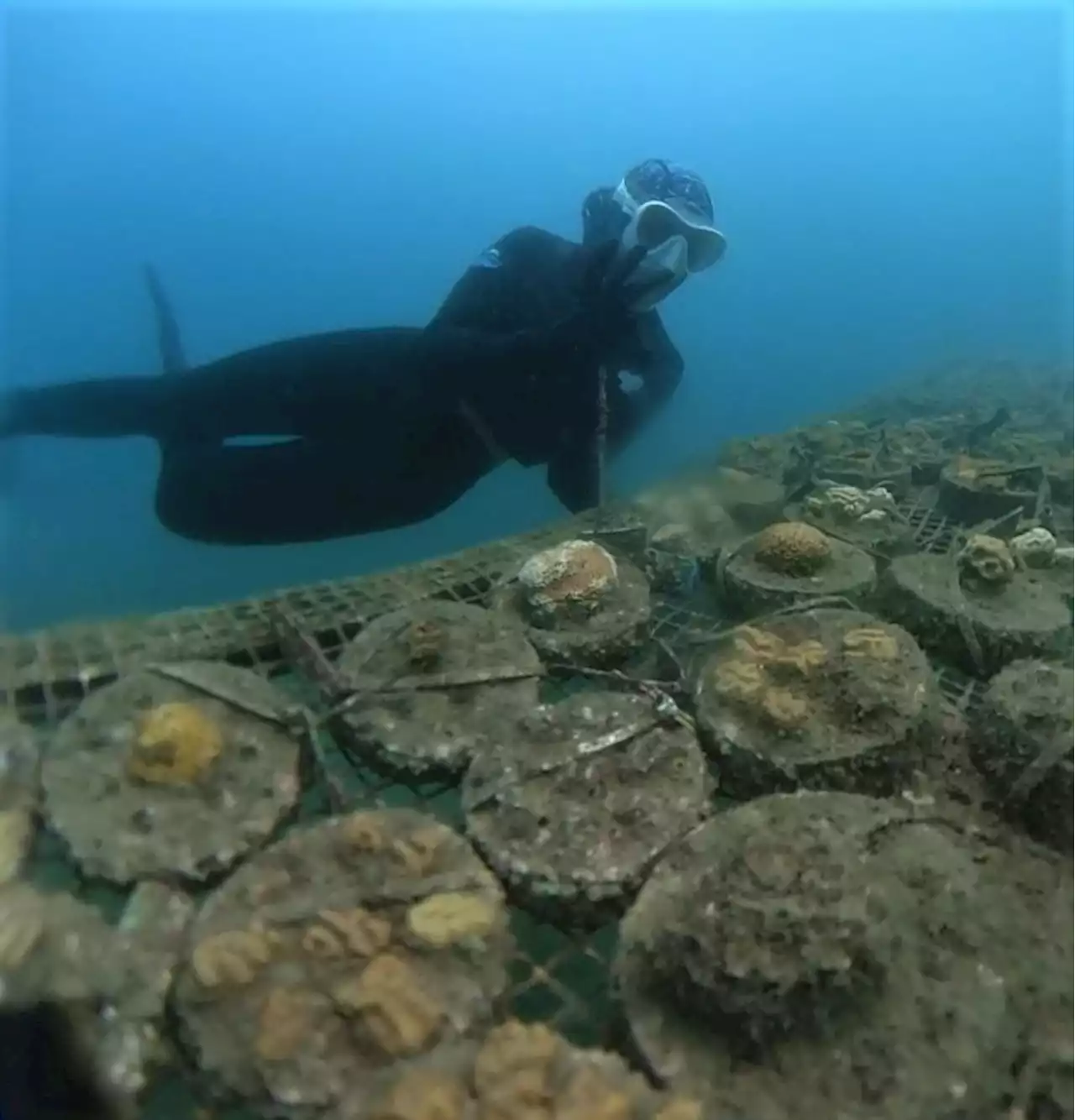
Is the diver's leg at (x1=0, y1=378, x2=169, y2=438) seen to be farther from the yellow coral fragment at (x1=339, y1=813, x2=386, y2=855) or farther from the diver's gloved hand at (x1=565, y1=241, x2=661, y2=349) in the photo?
the yellow coral fragment at (x1=339, y1=813, x2=386, y2=855)

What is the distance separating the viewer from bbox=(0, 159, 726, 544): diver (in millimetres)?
4453

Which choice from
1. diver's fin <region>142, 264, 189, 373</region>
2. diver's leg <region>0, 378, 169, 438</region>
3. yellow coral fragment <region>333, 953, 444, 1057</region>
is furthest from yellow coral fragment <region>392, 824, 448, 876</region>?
diver's fin <region>142, 264, 189, 373</region>

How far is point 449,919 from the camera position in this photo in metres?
1.83

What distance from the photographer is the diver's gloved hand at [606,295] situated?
414 centimetres

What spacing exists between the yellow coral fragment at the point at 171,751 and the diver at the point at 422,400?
2526 mm

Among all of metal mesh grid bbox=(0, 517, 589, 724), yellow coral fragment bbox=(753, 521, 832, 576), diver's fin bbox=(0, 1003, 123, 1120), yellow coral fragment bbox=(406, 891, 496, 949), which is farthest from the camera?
yellow coral fragment bbox=(753, 521, 832, 576)

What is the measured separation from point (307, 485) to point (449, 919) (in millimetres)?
3312

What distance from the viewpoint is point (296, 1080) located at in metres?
A: 1.59

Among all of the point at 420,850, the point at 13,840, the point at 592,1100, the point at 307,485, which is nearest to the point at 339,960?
the point at 420,850

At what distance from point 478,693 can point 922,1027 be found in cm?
137

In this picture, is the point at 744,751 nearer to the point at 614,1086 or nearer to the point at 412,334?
the point at 614,1086

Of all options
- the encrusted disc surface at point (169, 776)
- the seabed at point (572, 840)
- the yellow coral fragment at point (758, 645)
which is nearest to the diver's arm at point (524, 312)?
the seabed at point (572, 840)

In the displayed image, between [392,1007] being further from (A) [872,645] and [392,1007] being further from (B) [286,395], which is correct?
(B) [286,395]

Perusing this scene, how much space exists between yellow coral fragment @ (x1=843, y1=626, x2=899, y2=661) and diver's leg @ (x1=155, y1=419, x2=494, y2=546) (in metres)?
2.58
